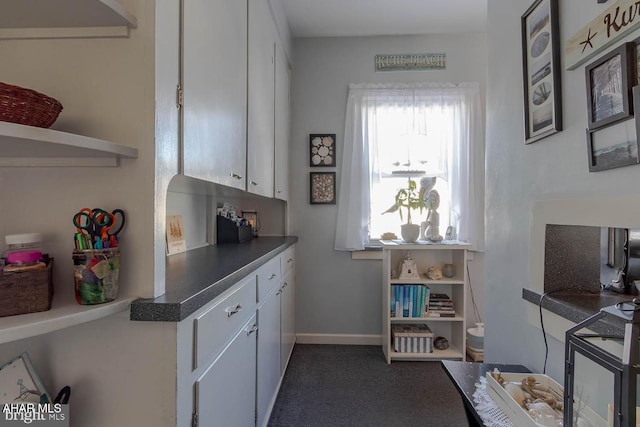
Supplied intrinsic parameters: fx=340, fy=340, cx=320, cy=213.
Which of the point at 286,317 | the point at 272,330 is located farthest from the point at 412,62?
the point at 272,330

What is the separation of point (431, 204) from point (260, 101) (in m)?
1.64

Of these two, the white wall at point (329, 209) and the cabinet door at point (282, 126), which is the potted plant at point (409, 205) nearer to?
the white wall at point (329, 209)

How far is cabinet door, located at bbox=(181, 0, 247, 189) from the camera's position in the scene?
1114mm

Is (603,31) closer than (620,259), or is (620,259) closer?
(603,31)

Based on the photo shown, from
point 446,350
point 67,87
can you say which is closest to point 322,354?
point 446,350

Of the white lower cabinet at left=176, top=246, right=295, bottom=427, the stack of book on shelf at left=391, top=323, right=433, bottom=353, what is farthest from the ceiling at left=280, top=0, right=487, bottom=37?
the stack of book on shelf at left=391, top=323, right=433, bottom=353

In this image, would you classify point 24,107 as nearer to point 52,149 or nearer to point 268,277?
point 52,149

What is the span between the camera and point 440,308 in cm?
281

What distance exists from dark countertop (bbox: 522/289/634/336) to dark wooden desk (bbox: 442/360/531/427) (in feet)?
0.92

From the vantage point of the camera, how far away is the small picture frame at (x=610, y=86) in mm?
817

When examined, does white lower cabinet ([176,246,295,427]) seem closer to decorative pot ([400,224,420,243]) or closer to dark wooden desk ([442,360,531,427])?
dark wooden desk ([442,360,531,427])

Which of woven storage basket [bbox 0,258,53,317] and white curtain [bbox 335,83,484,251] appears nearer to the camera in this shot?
woven storage basket [bbox 0,258,53,317]

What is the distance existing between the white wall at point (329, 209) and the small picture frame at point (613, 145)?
225cm

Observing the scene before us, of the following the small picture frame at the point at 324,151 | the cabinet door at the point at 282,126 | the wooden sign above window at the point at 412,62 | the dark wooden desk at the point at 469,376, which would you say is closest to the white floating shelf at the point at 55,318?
the dark wooden desk at the point at 469,376
